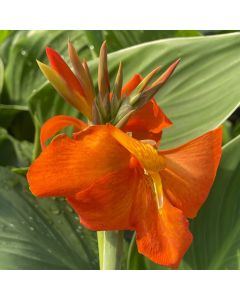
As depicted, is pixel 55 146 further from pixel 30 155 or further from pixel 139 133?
pixel 30 155

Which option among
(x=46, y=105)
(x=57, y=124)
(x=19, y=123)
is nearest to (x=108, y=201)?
(x=57, y=124)

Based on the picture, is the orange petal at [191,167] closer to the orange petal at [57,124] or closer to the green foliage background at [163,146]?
the orange petal at [57,124]

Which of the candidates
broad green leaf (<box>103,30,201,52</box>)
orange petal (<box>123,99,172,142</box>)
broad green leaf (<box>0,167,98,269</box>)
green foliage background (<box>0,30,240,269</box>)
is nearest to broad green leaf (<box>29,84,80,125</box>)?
green foliage background (<box>0,30,240,269</box>)

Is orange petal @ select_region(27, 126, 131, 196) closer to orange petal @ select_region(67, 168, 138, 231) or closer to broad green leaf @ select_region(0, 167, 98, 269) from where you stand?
orange petal @ select_region(67, 168, 138, 231)

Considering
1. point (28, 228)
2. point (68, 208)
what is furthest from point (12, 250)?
point (68, 208)

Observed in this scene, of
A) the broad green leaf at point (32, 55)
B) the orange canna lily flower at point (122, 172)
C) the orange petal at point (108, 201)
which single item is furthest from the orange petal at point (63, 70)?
the broad green leaf at point (32, 55)

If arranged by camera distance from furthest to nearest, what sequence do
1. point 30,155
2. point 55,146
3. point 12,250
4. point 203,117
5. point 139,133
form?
point 30,155
point 203,117
point 12,250
point 139,133
point 55,146
